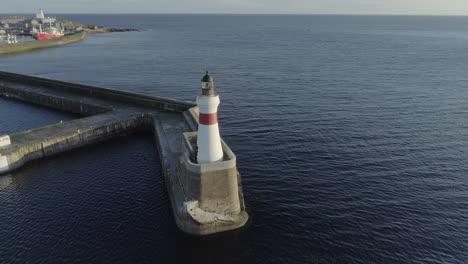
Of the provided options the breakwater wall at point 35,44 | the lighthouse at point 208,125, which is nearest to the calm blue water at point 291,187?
the lighthouse at point 208,125

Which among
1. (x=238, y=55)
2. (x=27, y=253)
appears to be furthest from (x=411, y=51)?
(x=27, y=253)

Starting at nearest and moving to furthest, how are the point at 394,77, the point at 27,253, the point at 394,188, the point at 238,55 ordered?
the point at 27,253 < the point at 394,188 < the point at 394,77 < the point at 238,55

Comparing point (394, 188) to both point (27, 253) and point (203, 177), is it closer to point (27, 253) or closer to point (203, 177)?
point (203, 177)

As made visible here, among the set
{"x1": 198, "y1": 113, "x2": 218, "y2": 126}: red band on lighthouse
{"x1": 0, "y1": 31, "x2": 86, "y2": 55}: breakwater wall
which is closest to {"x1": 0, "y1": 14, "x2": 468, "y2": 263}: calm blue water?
{"x1": 198, "y1": 113, "x2": 218, "y2": 126}: red band on lighthouse

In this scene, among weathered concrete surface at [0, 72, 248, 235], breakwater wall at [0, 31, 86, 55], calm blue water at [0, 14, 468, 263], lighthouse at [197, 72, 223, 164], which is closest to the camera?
lighthouse at [197, 72, 223, 164]

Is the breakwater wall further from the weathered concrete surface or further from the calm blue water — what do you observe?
the calm blue water

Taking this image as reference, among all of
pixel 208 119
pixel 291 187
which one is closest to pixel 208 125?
pixel 208 119
